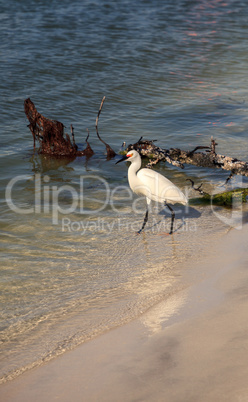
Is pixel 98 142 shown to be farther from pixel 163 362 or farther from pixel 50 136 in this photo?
pixel 163 362

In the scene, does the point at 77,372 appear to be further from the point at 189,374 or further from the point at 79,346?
the point at 189,374

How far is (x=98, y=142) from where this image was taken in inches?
423

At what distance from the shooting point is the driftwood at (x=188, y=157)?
26.2ft

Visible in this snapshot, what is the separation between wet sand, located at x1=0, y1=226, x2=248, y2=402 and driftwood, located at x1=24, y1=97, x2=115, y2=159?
18.3ft

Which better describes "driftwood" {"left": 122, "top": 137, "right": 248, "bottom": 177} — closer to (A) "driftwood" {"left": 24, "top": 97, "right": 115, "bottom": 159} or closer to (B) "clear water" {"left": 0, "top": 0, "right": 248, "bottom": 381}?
(B) "clear water" {"left": 0, "top": 0, "right": 248, "bottom": 381}

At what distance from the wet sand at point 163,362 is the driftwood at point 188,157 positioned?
3535 mm

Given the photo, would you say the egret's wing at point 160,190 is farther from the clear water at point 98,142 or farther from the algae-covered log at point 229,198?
the algae-covered log at point 229,198

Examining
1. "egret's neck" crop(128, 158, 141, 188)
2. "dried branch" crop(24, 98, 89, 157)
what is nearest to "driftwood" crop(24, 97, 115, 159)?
"dried branch" crop(24, 98, 89, 157)

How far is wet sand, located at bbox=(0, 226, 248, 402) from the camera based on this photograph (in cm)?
356

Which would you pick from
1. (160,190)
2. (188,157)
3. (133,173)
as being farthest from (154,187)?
(188,157)

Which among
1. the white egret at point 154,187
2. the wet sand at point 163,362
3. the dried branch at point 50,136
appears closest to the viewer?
the wet sand at point 163,362

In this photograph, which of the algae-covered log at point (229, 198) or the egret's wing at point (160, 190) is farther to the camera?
the algae-covered log at point (229, 198)

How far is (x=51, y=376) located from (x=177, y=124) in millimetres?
8676

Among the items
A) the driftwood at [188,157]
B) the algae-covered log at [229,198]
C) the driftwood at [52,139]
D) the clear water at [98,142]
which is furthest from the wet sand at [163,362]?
the driftwood at [52,139]
